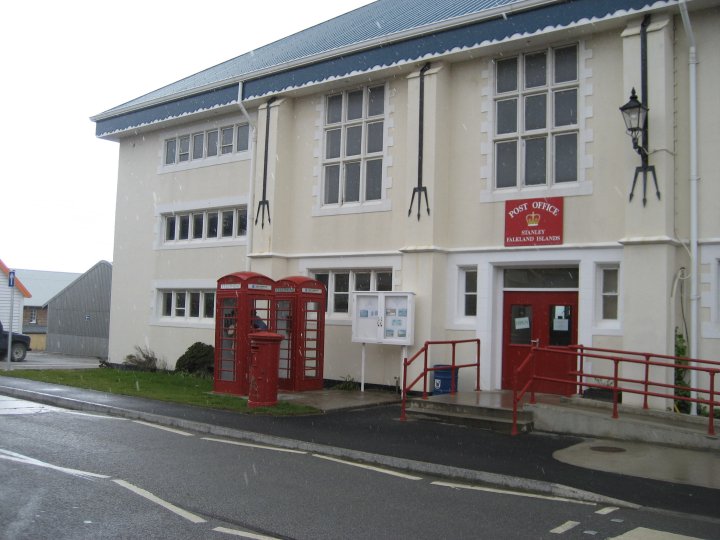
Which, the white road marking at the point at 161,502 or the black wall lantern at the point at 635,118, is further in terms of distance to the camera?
the black wall lantern at the point at 635,118

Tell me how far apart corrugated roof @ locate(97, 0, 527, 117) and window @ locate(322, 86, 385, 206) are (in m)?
1.40

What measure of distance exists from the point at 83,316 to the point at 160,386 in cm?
2584

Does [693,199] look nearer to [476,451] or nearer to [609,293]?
[609,293]

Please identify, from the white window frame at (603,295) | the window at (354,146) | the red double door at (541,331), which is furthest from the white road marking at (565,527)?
the window at (354,146)

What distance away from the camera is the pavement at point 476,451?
26.6ft

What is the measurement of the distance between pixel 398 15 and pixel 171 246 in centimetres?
982

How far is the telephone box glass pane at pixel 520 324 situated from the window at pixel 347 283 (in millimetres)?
3151

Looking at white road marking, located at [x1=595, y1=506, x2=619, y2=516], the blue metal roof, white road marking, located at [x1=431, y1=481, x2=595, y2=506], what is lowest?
white road marking, located at [x1=431, y1=481, x2=595, y2=506]

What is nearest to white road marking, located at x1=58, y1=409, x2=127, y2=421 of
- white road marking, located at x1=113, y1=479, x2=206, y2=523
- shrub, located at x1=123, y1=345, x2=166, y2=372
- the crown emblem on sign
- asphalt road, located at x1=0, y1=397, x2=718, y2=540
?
asphalt road, located at x1=0, y1=397, x2=718, y2=540

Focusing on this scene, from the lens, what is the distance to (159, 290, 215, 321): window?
2152 centimetres

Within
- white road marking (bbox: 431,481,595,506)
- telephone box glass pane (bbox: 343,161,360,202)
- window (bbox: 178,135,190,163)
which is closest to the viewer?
white road marking (bbox: 431,481,595,506)

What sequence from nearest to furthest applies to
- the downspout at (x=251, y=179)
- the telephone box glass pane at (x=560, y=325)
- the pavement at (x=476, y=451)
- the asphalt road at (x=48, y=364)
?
the pavement at (x=476, y=451), the telephone box glass pane at (x=560, y=325), the downspout at (x=251, y=179), the asphalt road at (x=48, y=364)

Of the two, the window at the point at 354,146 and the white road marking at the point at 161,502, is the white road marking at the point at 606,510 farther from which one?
the window at the point at 354,146

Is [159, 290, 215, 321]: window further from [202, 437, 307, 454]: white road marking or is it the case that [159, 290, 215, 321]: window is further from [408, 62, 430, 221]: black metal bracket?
[202, 437, 307, 454]: white road marking
